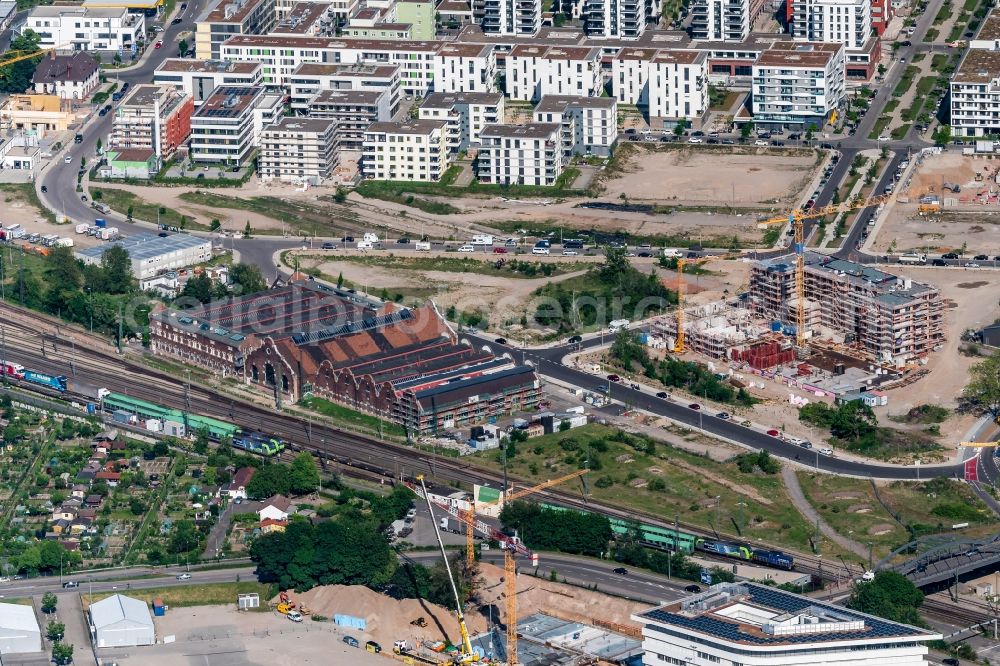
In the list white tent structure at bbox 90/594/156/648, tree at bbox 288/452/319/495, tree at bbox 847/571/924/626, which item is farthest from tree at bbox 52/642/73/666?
tree at bbox 847/571/924/626

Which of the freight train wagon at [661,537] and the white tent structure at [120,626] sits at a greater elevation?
the freight train wagon at [661,537]

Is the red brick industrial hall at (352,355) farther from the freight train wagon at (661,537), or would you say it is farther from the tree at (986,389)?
the tree at (986,389)

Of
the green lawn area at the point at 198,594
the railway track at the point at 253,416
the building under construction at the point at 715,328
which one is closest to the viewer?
the green lawn area at the point at 198,594

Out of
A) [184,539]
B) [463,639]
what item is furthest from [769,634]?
[184,539]

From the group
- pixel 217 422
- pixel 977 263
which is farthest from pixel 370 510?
pixel 977 263

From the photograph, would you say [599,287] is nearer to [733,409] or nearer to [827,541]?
[733,409]

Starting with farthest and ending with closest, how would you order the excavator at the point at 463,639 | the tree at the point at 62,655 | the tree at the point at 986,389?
1. the tree at the point at 986,389
2. the tree at the point at 62,655
3. the excavator at the point at 463,639

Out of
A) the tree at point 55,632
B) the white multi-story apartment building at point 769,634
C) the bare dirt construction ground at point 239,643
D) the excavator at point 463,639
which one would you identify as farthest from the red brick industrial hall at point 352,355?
the white multi-story apartment building at point 769,634

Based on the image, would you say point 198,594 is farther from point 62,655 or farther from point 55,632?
point 62,655
